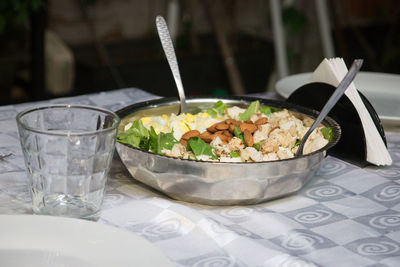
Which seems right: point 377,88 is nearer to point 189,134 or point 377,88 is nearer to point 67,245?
point 189,134

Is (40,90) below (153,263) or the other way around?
below

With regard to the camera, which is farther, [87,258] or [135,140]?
[135,140]

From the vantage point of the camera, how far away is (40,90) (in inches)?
114

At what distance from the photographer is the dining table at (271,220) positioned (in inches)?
31.4

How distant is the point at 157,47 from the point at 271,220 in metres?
3.24

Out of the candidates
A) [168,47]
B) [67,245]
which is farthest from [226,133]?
[67,245]

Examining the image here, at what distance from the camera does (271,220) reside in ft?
2.93

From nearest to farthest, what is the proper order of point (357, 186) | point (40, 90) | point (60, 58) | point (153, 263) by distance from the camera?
1. point (153, 263)
2. point (357, 186)
3. point (40, 90)
4. point (60, 58)

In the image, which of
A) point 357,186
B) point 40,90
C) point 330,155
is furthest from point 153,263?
point 40,90

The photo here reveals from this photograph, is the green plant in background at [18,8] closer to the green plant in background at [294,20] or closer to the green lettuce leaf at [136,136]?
the green plant in background at [294,20]

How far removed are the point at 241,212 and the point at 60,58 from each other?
263cm

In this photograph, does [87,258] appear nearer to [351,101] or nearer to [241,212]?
[241,212]

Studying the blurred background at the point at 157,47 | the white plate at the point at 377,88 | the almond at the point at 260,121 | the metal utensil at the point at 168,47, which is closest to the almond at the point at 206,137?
the almond at the point at 260,121

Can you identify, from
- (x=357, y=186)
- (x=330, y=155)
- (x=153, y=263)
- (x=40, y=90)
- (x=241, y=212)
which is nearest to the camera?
(x=153, y=263)
